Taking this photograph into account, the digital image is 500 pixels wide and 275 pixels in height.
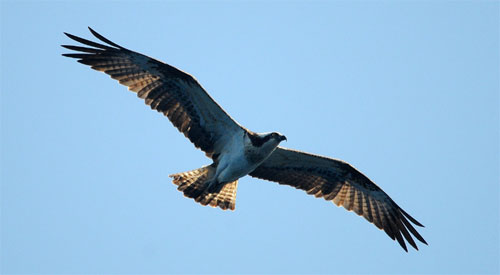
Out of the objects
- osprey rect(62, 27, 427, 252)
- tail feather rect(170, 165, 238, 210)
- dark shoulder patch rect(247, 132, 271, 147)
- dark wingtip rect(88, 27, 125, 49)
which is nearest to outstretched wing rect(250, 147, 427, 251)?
osprey rect(62, 27, 427, 252)

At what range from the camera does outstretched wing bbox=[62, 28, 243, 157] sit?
14.0 m

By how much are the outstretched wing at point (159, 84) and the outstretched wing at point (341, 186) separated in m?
1.65

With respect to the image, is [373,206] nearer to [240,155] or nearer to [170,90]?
[240,155]

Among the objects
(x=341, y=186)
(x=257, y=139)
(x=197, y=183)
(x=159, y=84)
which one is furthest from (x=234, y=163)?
(x=341, y=186)

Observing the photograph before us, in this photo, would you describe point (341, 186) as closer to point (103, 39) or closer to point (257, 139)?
point (257, 139)

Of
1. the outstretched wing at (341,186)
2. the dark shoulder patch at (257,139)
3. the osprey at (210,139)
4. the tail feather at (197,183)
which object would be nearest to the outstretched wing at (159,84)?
the osprey at (210,139)

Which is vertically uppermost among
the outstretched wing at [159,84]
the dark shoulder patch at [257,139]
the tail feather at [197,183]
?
the outstretched wing at [159,84]

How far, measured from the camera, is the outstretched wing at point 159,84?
46.0 feet

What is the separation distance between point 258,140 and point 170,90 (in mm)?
1999

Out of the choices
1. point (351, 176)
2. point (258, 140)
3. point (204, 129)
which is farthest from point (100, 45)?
point (351, 176)

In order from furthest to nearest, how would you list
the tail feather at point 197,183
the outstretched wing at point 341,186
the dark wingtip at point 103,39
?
the outstretched wing at point 341,186
the tail feather at point 197,183
the dark wingtip at point 103,39

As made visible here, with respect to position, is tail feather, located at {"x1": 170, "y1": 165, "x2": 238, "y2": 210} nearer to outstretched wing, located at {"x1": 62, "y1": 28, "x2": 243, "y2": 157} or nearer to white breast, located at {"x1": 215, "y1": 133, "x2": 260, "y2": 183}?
white breast, located at {"x1": 215, "y1": 133, "x2": 260, "y2": 183}

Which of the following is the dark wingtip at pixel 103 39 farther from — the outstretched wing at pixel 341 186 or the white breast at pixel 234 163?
the outstretched wing at pixel 341 186

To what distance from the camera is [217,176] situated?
46.9ft
